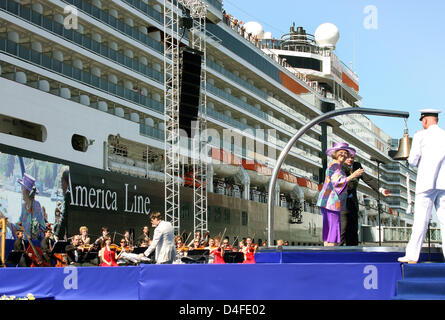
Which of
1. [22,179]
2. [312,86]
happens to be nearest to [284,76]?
[312,86]

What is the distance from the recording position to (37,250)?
15953mm

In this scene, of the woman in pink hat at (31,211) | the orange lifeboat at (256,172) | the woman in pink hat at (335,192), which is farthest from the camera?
the orange lifeboat at (256,172)

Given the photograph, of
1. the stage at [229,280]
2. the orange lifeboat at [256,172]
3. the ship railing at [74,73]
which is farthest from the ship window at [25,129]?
the orange lifeboat at [256,172]

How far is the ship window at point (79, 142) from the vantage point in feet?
93.2

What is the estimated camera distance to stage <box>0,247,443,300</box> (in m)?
7.75

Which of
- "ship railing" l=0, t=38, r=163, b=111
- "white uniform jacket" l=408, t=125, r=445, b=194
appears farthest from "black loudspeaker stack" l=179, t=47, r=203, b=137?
"white uniform jacket" l=408, t=125, r=445, b=194

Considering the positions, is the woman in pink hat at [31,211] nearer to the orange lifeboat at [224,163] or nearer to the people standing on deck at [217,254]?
the people standing on deck at [217,254]

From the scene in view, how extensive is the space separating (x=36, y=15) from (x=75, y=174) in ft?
20.3

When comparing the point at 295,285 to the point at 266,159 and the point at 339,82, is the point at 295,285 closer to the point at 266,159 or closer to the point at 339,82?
the point at 266,159

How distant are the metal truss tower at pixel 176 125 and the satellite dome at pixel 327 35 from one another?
116ft

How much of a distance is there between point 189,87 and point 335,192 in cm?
2634

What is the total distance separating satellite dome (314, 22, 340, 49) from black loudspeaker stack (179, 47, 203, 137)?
3849 cm

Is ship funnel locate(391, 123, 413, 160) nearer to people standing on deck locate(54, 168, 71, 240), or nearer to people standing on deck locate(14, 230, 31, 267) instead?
people standing on deck locate(14, 230, 31, 267)

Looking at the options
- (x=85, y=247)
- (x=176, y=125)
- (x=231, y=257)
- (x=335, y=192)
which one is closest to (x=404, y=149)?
(x=335, y=192)
